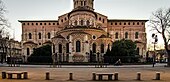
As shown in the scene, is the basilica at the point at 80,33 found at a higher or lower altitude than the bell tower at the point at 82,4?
lower

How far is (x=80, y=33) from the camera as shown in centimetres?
6694

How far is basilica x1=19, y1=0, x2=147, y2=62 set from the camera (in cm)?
6762

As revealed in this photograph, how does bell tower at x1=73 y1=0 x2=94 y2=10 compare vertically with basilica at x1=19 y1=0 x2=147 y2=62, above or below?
above

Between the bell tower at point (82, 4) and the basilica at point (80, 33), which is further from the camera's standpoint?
the bell tower at point (82, 4)

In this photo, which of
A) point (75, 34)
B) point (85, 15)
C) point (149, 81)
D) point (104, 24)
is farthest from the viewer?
point (104, 24)

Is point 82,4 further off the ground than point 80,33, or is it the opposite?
point 82,4

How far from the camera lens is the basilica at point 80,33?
2662 inches

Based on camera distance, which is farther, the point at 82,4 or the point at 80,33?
the point at 82,4

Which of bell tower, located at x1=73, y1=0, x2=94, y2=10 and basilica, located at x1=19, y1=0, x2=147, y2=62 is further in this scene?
bell tower, located at x1=73, y1=0, x2=94, y2=10

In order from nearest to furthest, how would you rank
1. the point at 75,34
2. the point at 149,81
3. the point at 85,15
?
the point at 149,81
the point at 75,34
the point at 85,15

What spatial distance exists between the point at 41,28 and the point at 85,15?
2489 cm

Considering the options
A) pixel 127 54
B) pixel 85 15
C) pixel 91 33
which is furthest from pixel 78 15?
pixel 127 54

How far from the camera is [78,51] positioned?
67.6 meters

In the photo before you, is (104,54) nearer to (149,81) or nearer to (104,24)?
(104,24)
